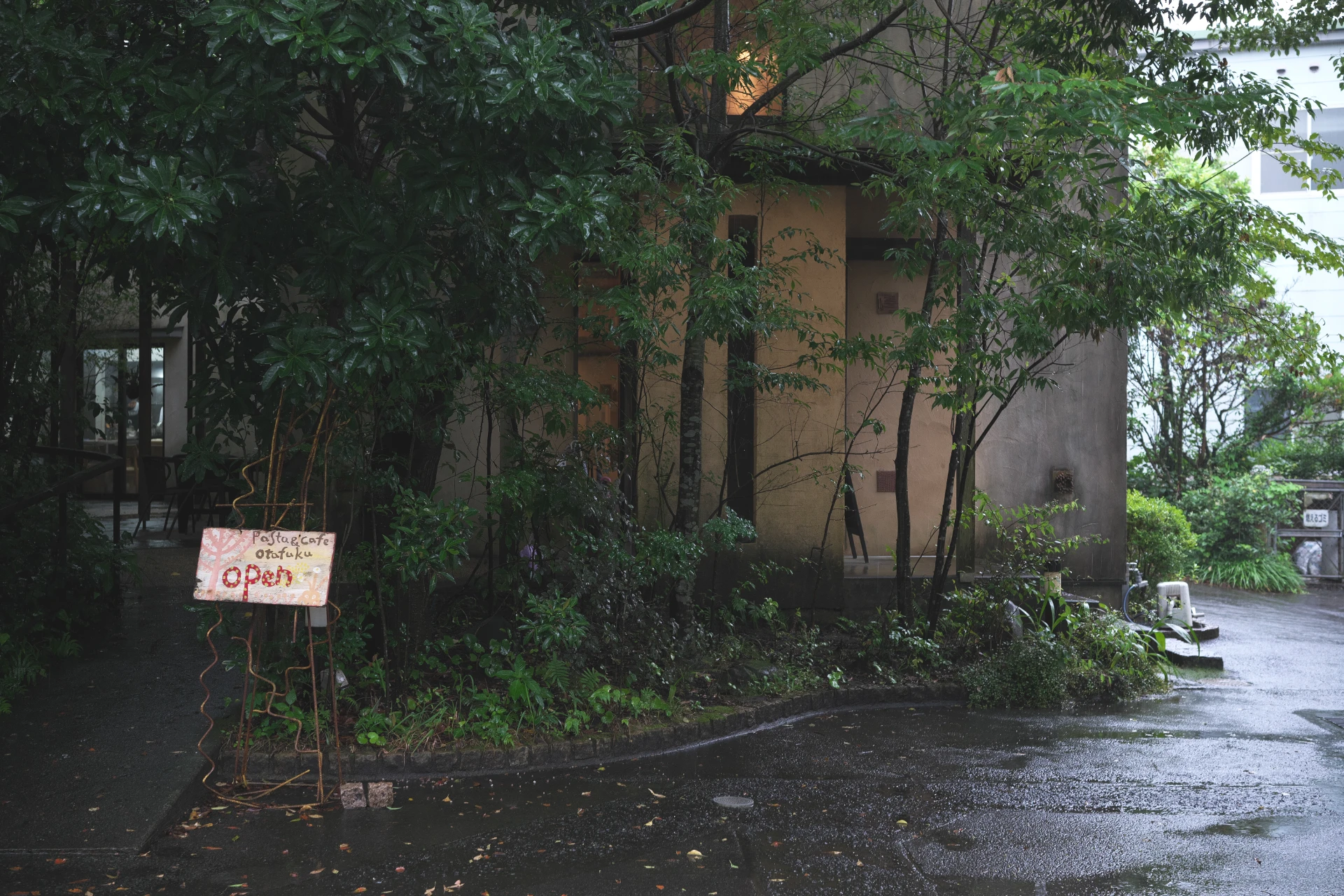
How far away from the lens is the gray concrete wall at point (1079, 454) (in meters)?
11.6

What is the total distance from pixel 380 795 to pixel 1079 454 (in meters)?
8.63

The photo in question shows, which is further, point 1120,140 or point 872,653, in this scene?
point 872,653

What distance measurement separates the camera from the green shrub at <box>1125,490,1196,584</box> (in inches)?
555

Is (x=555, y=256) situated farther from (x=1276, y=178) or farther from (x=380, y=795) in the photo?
(x=1276, y=178)

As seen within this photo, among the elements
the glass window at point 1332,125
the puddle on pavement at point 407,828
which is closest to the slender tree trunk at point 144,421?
the puddle on pavement at point 407,828

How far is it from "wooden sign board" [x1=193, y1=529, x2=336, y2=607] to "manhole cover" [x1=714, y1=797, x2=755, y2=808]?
8.13 ft

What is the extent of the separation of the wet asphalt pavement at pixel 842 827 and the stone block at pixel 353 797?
0.22 feet

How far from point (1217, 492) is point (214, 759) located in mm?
16326

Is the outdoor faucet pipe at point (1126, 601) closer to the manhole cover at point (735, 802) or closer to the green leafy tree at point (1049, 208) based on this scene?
the green leafy tree at point (1049, 208)

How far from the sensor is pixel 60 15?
5.65 meters

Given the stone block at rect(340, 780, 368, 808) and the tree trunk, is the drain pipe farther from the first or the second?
the stone block at rect(340, 780, 368, 808)

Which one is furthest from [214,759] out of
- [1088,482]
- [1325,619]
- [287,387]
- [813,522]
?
[1325,619]

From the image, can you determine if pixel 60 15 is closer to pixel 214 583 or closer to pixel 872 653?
pixel 214 583

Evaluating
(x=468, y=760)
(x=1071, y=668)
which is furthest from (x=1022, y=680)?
(x=468, y=760)
